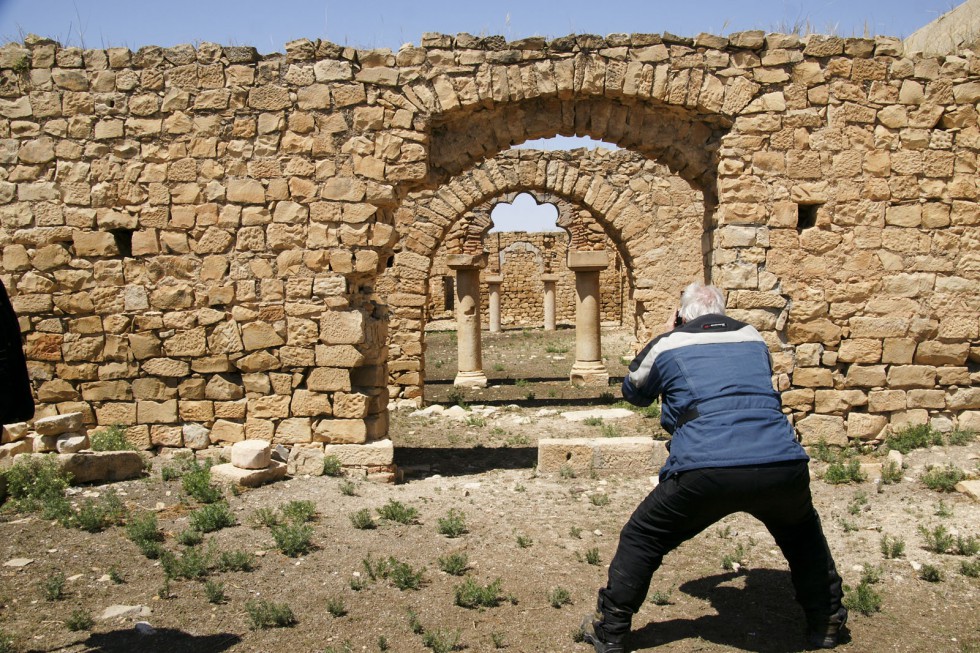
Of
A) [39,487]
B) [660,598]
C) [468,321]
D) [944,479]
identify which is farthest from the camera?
[468,321]

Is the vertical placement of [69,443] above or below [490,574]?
above

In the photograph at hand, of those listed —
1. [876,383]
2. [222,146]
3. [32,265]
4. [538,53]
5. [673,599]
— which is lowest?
[673,599]

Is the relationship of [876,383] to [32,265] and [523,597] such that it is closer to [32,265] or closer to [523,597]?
[523,597]

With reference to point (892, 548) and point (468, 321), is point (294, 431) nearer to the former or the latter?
point (892, 548)

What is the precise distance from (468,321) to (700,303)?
428 inches

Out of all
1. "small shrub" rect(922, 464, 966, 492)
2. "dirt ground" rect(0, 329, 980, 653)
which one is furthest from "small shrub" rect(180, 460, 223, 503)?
"small shrub" rect(922, 464, 966, 492)

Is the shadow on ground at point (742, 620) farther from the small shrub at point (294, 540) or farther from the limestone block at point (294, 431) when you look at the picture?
the limestone block at point (294, 431)

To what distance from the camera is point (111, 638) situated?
3873mm

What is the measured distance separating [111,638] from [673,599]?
123 inches

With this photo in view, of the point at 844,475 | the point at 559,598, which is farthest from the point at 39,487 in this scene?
the point at 844,475

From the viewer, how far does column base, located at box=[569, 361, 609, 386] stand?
1480 centimetres

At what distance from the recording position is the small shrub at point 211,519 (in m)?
5.26

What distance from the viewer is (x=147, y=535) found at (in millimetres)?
5039

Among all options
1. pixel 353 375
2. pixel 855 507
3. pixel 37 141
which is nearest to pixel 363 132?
pixel 353 375
